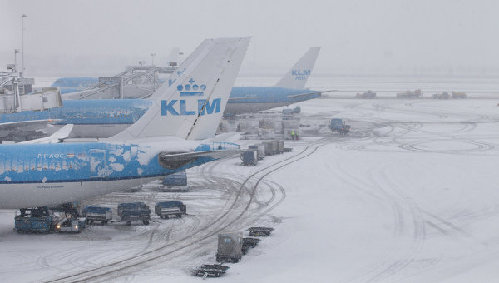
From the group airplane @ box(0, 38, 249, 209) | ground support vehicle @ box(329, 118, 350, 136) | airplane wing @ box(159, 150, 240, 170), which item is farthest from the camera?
ground support vehicle @ box(329, 118, 350, 136)

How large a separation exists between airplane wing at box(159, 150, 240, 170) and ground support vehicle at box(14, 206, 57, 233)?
24.3 feet

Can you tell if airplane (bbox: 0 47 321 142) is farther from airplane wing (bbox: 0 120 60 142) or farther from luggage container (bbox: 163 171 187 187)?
luggage container (bbox: 163 171 187 187)

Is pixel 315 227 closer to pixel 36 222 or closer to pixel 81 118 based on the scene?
pixel 36 222

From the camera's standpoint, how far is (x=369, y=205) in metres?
41.3

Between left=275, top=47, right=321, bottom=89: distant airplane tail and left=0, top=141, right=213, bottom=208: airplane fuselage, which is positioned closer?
left=0, top=141, right=213, bottom=208: airplane fuselage

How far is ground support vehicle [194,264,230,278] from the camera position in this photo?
91.2ft

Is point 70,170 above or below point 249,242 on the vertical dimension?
above

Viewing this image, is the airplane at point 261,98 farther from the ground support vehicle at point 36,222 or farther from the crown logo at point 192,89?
the ground support vehicle at point 36,222

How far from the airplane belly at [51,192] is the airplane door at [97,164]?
0.50m

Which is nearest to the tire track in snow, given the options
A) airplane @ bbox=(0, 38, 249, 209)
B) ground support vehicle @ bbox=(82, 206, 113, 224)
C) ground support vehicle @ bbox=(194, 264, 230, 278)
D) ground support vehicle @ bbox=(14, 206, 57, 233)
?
ground support vehicle @ bbox=(194, 264, 230, 278)

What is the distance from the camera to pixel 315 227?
118 ft

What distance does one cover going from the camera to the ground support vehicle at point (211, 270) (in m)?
27.8

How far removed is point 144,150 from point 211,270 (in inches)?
343

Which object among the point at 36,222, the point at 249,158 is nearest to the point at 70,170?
the point at 36,222
